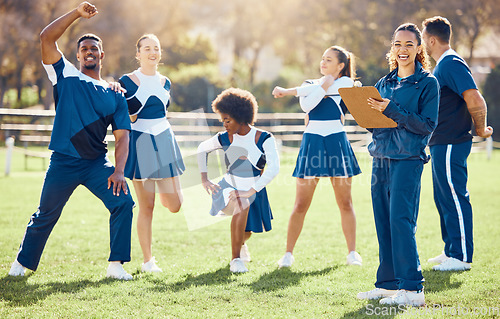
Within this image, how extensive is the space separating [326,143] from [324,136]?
8 centimetres

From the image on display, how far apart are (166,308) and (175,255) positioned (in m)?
2.14

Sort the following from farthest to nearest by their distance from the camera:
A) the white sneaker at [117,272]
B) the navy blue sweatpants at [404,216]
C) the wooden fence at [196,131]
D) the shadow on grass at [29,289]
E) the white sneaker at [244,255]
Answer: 1. the wooden fence at [196,131]
2. the white sneaker at [244,255]
3. the white sneaker at [117,272]
4. the shadow on grass at [29,289]
5. the navy blue sweatpants at [404,216]

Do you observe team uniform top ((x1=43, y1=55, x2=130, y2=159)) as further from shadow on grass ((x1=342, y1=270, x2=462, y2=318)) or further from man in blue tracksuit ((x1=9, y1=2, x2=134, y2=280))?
shadow on grass ((x1=342, y1=270, x2=462, y2=318))

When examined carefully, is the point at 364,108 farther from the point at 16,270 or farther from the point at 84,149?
the point at 16,270

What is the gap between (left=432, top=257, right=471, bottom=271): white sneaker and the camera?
5.45m

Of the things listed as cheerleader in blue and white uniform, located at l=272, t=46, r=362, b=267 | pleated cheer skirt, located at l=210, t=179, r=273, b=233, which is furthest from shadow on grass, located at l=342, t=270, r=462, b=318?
pleated cheer skirt, located at l=210, t=179, r=273, b=233

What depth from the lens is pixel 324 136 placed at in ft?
18.9

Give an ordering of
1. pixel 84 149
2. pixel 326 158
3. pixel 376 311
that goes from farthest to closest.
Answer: pixel 326 158 < pixel 84 149 < pixel 376 311

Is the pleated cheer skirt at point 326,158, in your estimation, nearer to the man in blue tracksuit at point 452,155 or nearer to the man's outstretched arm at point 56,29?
the man in blue tracksuit at point 452,155

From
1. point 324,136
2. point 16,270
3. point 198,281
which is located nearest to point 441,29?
point 324,136

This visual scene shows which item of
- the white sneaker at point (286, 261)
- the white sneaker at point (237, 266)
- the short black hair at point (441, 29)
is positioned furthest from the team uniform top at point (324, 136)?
the white sneaker at point (237, 266)

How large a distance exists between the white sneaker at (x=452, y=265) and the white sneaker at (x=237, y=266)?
1878 mm

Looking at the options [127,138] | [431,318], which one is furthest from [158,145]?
[431,318]

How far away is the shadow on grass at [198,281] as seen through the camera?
488 centimetres
